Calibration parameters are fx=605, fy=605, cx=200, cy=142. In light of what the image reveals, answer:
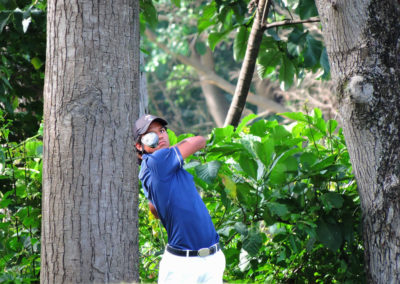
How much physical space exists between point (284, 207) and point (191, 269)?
1.80 ft

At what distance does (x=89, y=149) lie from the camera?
8.47 ft

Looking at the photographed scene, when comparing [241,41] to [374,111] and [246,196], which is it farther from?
[374,111]

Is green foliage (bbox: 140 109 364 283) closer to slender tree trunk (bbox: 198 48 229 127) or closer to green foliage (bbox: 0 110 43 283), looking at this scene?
green foliage (bbox: 0 110 43 283)

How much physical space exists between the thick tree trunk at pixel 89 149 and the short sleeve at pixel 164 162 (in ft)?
0.64

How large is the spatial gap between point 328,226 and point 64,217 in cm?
136

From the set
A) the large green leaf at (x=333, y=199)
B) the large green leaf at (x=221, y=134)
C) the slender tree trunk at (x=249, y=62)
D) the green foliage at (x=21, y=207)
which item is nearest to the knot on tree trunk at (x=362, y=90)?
the large green leaf at (x=333, y=199)

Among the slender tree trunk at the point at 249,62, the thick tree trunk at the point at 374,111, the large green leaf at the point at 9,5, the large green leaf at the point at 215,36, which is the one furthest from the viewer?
the large green leaf at the point at 215,36

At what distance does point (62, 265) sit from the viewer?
2549 mm

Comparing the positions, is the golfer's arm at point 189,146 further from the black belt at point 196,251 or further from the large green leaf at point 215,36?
the large green leaf at point 215,36

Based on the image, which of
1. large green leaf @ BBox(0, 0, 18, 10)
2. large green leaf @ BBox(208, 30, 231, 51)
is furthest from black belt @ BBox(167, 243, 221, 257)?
large green leaf @ BBox(0, 0, 18, 10)

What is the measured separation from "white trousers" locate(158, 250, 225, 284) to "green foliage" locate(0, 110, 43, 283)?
0.78 meters

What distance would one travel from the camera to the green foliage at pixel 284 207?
3084 millimetres

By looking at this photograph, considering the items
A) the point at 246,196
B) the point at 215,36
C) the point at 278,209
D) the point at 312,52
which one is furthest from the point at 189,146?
the point at 215,36

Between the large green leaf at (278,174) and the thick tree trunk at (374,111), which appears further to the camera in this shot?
the large green leaf at (278,174)
